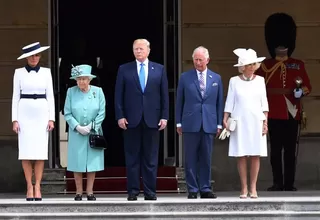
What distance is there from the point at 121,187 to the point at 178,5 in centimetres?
294

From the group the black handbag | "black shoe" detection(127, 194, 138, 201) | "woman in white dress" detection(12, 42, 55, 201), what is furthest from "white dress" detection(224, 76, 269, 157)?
"woman in white dress" detection(12, 42, 55, 201)

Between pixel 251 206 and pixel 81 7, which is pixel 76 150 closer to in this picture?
pixel 251 206

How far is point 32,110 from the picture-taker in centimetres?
1158

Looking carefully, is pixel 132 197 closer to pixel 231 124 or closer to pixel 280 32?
pixel 231 124

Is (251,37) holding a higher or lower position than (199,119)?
higher

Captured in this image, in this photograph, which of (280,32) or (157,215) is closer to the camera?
(157,215)

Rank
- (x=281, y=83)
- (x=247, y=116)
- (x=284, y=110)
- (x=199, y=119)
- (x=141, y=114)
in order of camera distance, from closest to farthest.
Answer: (x=141, y=114) < (x=199, y=119) < (x=247, y=116) < (x=284, y=110) < (x=281, y=83)

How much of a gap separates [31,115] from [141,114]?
51.8 inches

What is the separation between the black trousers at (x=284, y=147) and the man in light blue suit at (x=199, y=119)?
97.7 inches

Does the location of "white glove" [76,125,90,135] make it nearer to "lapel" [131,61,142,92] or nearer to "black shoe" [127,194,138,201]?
"lapel" [131,61,142,92]

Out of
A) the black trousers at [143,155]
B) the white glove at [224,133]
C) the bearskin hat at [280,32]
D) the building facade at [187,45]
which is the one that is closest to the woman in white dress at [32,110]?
the black trousers at [143,155]

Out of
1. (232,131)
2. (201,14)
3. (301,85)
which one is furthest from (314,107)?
(232,131)

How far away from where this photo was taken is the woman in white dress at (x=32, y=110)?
11.6m

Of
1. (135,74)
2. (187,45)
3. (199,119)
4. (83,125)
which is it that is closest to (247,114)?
(199,119)
